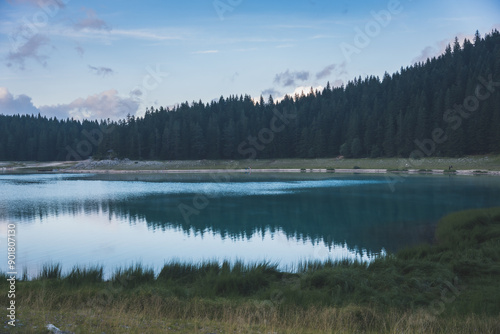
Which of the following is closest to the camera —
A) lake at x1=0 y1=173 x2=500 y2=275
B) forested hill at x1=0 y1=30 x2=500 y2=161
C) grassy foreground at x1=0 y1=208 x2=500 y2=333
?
grassy foreground at x1=0 y1=208 x2=500 y2=333

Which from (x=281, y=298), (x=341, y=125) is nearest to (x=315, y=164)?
(x=341, y=125)

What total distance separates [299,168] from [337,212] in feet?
221

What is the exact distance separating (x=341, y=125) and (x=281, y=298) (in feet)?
368

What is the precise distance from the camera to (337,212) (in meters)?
31.2

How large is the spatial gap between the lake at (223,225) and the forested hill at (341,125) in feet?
180

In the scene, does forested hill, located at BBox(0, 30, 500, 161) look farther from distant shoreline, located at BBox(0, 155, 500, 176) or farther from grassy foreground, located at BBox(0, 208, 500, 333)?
grassy foreground, located at BBox(0, 208, 500, 333)

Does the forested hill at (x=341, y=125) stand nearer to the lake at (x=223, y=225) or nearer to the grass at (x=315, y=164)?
the grass at (x=315, y=164)

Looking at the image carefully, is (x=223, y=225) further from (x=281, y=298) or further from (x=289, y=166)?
(x=289, y=166)

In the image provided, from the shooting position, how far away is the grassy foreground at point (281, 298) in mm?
7637

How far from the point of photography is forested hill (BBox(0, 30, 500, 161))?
303 feet

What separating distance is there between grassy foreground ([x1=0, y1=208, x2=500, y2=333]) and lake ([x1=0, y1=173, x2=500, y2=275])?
3.37 m

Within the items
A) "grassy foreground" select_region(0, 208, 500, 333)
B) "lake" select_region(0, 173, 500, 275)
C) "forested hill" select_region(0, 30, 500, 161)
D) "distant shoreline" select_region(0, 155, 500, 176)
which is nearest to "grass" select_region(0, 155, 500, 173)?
"distant shoreline" select_region(0, 155, 500, 176)

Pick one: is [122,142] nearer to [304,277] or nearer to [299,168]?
[299,168]

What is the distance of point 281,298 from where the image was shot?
10227mm
